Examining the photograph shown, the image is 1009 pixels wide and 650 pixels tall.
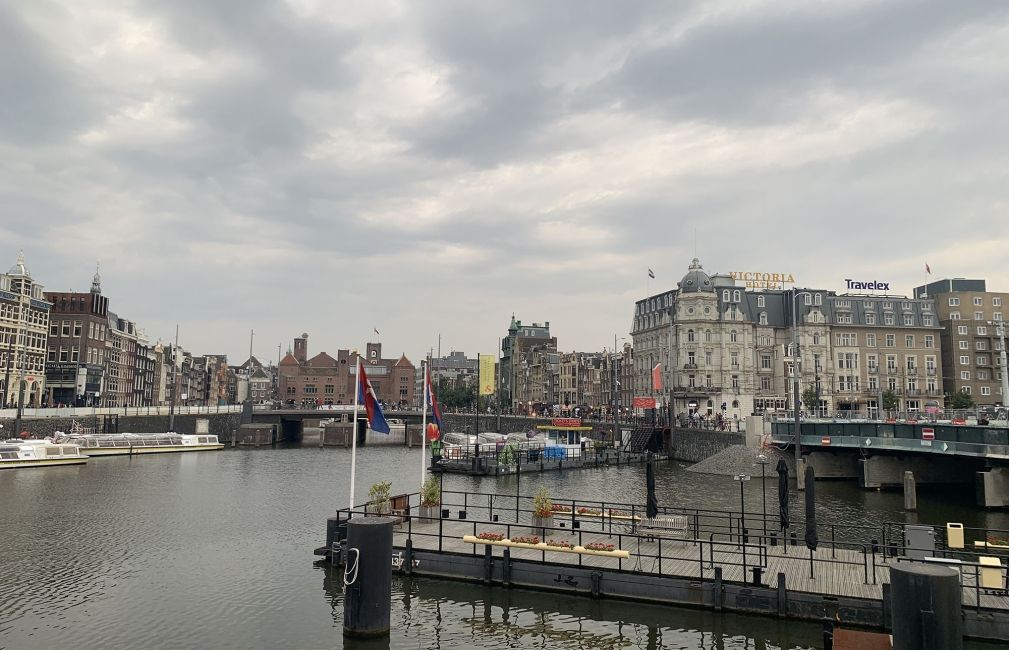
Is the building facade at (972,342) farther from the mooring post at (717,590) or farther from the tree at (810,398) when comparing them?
the mooring post at (717,590)

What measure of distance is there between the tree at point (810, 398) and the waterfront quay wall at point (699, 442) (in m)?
27.6

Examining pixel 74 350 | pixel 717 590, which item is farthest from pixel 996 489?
pixel 74 350

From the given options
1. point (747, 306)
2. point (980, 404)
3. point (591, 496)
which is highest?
point (747, 306)

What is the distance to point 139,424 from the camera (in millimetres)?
108938

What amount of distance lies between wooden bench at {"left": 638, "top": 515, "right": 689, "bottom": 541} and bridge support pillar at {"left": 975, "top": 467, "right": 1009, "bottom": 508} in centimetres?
3102

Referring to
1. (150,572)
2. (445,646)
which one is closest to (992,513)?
(445,646)

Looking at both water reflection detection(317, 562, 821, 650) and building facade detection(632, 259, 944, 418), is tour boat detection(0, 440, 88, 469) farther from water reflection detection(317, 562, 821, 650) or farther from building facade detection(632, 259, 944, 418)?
building facade detection(632, 259, 944, 418)

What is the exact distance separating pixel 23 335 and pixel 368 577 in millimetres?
114548

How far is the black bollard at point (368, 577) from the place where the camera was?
21.8m

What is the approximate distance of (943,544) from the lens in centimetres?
3331

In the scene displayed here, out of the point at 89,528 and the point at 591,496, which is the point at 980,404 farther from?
the point at 89,528

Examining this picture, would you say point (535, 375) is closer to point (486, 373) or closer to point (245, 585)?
point (486, 373)

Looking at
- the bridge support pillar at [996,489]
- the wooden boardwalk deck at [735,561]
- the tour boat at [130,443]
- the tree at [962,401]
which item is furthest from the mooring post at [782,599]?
the tree at [962,401]

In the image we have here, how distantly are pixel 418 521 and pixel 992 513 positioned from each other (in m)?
42.7
